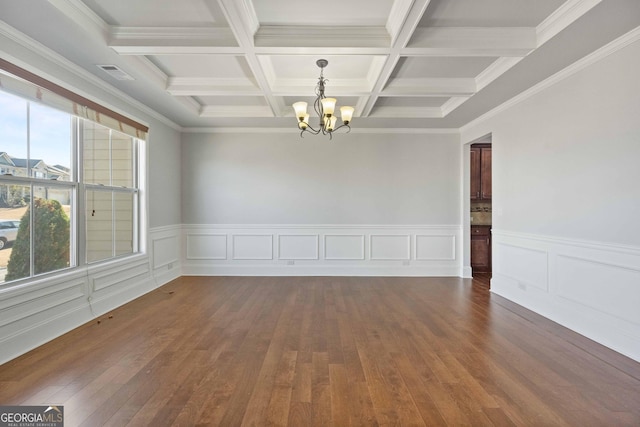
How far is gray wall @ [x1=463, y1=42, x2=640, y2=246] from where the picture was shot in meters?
2.64

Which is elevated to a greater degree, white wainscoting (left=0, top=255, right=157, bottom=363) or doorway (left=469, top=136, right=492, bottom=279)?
doorway (left=469, top=136, right=492, bottom=279)

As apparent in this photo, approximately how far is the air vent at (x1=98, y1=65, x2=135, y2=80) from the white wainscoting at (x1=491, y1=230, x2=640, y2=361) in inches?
201

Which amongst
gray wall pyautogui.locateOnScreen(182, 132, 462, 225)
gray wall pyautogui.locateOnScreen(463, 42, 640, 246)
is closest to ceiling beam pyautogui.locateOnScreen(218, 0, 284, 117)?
gray wall pyautogui.locateOnScreen(182, 132, 462, 225)

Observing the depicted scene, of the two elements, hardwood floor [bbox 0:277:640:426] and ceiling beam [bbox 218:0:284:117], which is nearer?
hardwood floor [bbox 0:277:640:426]

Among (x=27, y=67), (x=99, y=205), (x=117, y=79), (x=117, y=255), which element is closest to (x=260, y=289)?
(x=117, y=255)

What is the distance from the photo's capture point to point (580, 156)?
311cm

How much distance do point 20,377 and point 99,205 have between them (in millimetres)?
2010

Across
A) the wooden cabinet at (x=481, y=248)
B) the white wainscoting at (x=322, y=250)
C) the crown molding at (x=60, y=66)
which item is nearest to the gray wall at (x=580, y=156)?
the white wainscoting at (x=322, y=250)

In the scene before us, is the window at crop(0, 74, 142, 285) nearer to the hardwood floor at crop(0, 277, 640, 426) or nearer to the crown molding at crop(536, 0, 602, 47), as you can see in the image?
the hardwood floor at crop(0, 277, 640, 426)

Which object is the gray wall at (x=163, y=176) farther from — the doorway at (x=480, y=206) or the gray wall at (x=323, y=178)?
the doorway at (x=480, y=206)

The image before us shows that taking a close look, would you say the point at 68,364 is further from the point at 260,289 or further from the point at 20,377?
the point at 260,289

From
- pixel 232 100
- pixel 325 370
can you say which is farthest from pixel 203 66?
pixel 325 370

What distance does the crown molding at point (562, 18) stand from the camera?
2252 millimetres

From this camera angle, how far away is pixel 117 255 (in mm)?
4023
